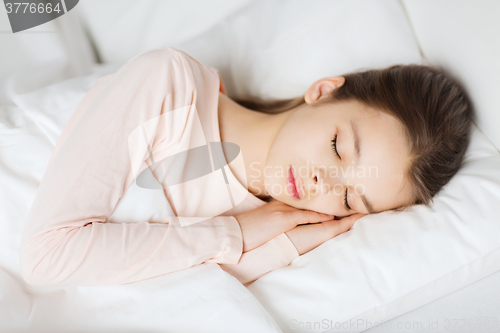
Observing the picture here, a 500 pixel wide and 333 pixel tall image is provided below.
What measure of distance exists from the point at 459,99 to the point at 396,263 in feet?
1.63

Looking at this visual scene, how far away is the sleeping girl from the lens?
2.47 feet

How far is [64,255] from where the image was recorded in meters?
0.72

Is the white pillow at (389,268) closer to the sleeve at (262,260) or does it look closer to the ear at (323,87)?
the sleeve at (262,260)

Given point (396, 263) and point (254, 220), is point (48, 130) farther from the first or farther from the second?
point (396, 263)

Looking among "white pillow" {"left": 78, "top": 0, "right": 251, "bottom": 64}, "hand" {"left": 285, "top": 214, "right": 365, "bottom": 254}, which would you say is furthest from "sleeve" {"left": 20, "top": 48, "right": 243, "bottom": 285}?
"white pillow" {"left": 78, "top": 0, "right": 251, "bottom": 64}

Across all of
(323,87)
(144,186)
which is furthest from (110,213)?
(323,87)

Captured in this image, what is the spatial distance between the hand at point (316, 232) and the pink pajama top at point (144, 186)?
A: 1.1 inches

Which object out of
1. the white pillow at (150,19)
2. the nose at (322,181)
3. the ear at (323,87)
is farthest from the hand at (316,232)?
the white pillow at (150,19)

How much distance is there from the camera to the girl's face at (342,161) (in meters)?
0.86

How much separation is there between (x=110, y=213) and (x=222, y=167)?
309 mm

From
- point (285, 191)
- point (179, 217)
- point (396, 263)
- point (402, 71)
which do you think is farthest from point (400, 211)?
point (179, 217)

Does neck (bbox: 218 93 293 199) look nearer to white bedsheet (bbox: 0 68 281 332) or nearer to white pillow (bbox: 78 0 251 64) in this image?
white bedsheet (bbox: 0 68 281 332)

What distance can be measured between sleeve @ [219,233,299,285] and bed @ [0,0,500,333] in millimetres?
27

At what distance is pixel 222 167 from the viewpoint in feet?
3.22
